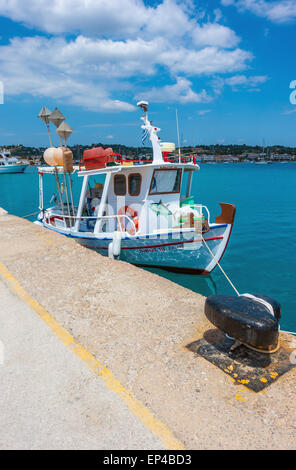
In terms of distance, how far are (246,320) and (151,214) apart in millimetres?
6943

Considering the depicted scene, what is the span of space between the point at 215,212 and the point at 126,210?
16.0 meters

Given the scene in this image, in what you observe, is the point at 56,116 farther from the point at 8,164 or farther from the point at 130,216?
the point at 8,164

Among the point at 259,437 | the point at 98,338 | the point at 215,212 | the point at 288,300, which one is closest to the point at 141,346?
the point at 98,338

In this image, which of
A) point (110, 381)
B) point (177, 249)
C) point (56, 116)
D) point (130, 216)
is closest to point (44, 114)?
point (56, 116)

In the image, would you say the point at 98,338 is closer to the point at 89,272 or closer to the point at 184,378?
the point at 184,378

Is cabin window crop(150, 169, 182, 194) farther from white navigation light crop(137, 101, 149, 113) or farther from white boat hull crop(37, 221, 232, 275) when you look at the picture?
white navigation light crop(137, 101, 149, 113)

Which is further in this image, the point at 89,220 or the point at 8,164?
the point at 8,164

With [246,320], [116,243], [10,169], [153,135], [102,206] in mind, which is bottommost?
[116,243]

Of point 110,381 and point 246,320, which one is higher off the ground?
point 246,320

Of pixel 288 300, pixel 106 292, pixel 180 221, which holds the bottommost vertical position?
pixel 288 300

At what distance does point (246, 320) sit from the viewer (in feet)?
10.1

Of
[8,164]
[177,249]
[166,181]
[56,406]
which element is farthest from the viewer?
[8,164]

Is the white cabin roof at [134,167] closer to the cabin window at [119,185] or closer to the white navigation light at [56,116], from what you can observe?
the cabin window at [119,185]
